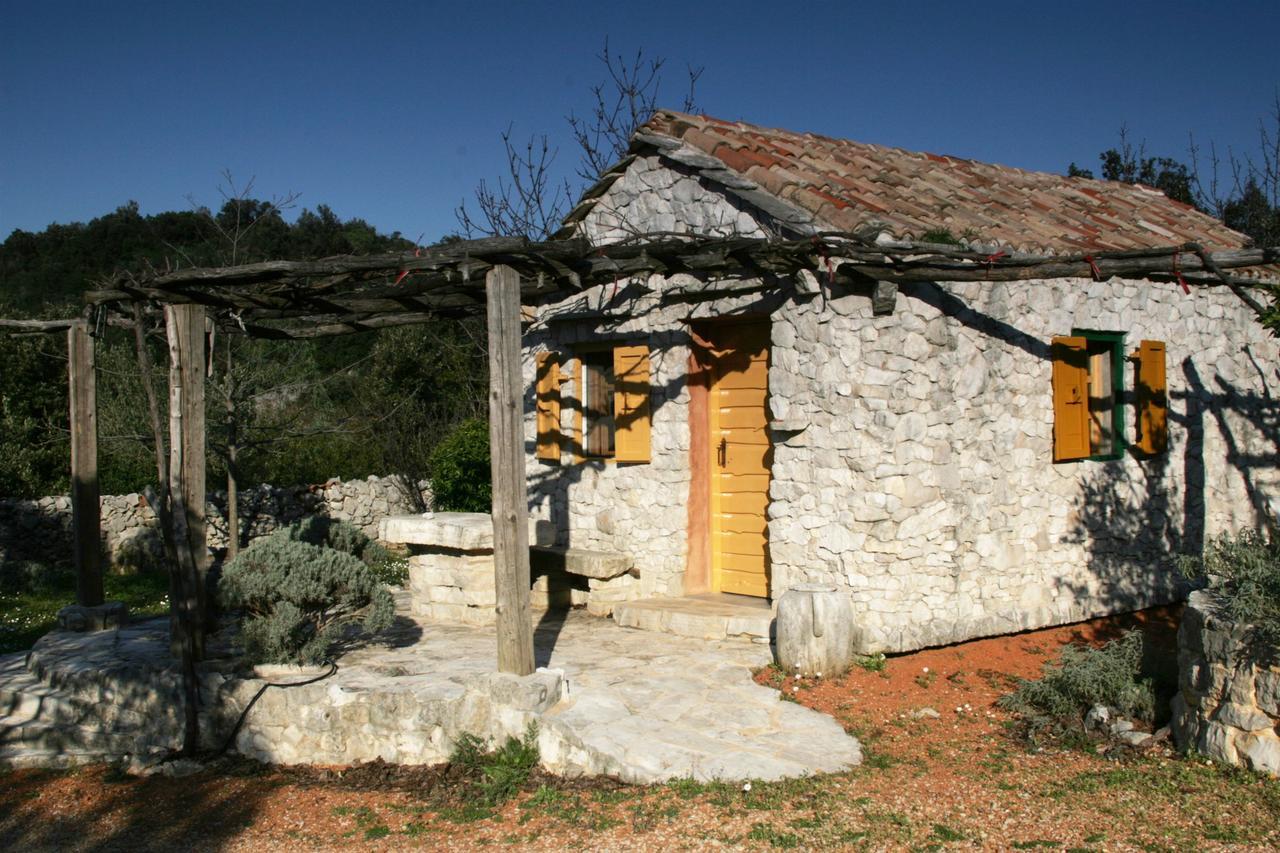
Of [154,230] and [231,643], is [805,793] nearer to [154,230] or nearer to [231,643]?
[231,643]

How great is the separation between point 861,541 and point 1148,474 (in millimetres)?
3368

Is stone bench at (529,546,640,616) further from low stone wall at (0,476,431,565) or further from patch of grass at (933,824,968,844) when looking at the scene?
low stone wall at (0,476,431,565)

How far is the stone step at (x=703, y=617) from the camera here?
7.70 m

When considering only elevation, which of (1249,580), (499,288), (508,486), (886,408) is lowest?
(1249,580)

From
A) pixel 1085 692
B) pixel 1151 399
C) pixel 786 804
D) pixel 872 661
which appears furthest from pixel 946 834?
pixel 1151 399

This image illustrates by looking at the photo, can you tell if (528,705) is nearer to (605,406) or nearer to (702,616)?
(702,616)

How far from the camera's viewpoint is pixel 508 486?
6.13 metres

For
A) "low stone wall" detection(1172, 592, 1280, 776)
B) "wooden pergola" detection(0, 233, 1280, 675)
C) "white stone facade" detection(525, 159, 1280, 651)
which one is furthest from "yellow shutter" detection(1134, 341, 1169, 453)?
"low stone wall" detection(1172, 592, 1280, 776)

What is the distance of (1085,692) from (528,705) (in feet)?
10.9

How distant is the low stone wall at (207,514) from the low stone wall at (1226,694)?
1025 centimetres

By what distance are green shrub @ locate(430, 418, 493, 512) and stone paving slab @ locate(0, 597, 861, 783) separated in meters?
5.98

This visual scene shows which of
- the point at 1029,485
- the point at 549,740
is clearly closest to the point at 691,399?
the point at 1029,485

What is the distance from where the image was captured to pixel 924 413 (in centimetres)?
741

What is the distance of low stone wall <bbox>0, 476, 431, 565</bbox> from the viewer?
1324 centimetres
